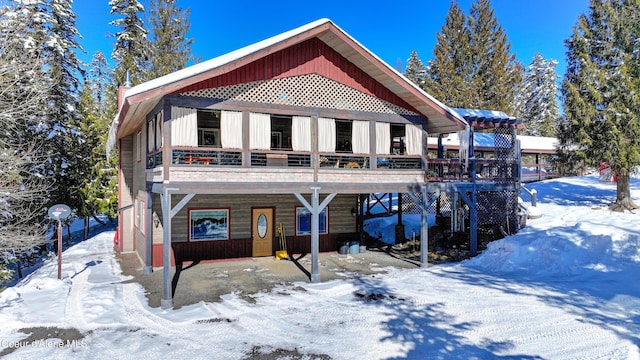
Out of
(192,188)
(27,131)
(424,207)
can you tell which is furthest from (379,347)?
(27,131)

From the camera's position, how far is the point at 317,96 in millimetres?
13031

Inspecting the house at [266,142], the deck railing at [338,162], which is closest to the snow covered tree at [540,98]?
the deck railing at [338,162]

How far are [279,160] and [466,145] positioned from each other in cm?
783

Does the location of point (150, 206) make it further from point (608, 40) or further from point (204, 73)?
point (608, 40)

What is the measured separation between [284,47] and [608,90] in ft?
59.0

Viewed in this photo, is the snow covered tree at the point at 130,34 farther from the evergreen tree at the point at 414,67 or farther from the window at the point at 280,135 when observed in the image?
the evergreen tree at the point at 414,67

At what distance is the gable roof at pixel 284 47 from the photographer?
413 inches

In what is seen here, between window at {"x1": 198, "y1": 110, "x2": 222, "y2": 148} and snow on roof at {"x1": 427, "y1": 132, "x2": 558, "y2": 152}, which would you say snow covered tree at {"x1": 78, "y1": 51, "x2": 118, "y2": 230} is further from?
snow on roof at {"x1": 427, "y1": 132, "x2": 558, "y2": 152}

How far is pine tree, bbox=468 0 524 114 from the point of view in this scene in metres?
33.8

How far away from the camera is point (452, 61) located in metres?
35.0

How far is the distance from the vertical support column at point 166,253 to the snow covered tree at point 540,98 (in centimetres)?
4993

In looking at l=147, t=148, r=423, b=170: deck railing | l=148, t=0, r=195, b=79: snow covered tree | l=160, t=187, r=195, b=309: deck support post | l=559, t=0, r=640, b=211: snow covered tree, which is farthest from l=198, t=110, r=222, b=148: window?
l=559, t=0, r=640, b=211: snow covered tree

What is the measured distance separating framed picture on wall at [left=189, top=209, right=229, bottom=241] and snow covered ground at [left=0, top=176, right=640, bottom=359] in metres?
3.12

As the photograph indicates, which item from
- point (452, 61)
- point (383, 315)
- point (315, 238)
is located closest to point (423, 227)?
point (315, 238)
